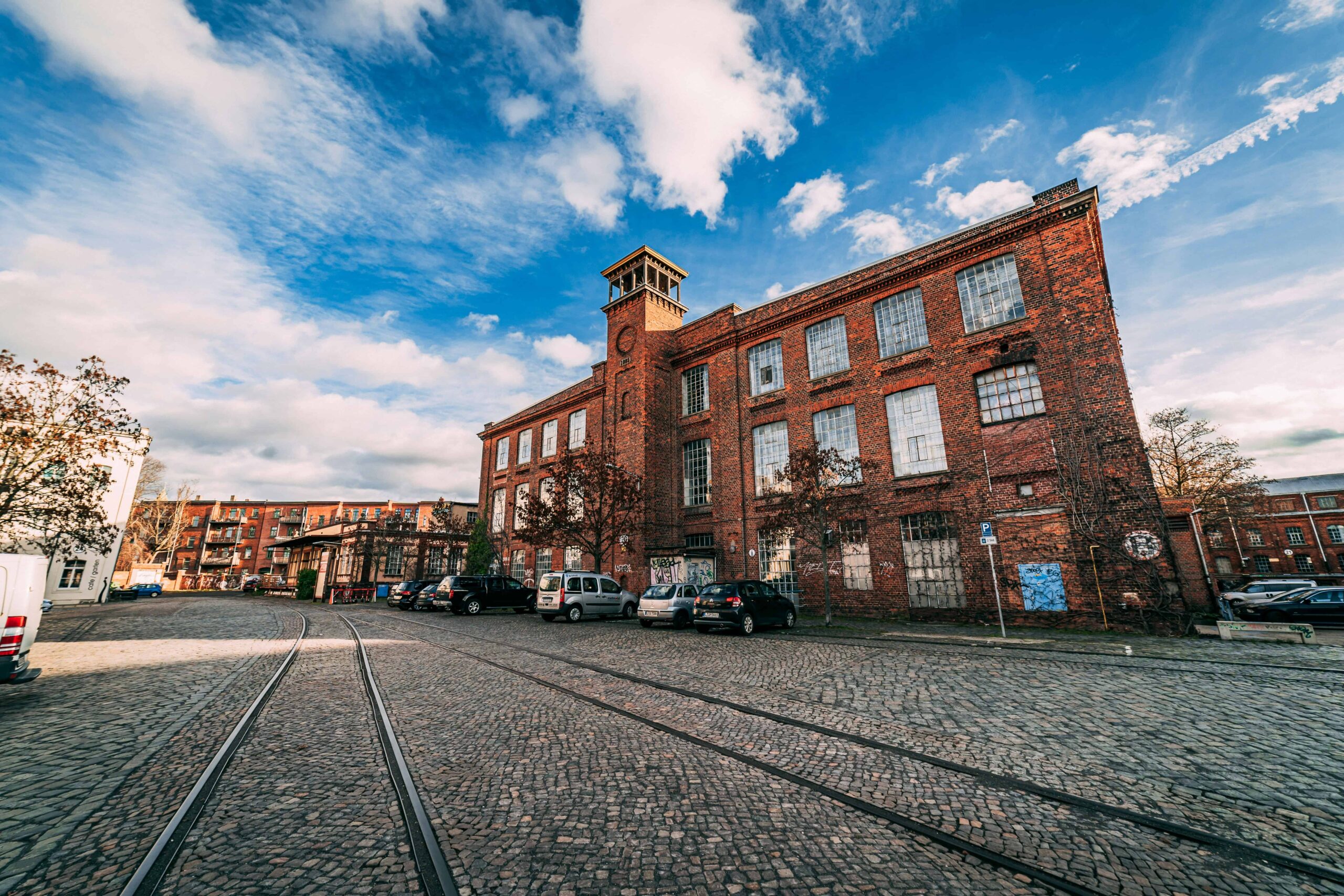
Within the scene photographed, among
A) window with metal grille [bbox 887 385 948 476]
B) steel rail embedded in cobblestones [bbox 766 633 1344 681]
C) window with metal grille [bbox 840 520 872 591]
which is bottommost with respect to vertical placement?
steel rail embedded in cobblestones [bbox 766 633 1344 681]

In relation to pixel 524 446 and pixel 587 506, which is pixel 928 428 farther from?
pixel 524 446

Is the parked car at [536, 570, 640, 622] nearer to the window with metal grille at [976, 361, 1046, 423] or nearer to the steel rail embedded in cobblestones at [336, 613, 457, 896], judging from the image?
the steel rail embedded in cobblestones at [336, 613, 457, 896]

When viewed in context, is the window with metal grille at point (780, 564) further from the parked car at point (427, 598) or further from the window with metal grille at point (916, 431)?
the parked car at point (427, 598)

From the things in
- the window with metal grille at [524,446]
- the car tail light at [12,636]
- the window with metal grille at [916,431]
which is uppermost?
the window with metal grille at [524,446]

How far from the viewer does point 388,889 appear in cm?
272

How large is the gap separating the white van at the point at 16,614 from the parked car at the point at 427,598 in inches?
708

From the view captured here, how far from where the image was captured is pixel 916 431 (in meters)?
17.9

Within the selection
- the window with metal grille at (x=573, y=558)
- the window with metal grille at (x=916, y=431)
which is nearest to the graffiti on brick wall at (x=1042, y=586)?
the window with metal grille at (x=916, y=431)

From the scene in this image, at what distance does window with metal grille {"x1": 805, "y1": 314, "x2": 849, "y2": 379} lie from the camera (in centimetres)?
2045

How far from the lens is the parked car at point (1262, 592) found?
1956 centimetres

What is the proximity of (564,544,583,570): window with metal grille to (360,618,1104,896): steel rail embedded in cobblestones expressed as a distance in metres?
22.6

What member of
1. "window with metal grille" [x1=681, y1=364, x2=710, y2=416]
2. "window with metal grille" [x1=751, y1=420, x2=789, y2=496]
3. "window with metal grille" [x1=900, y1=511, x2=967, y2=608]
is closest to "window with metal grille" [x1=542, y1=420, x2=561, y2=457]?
"window with metal grille" [x1=681, y1=364, x2=710, y2=416]

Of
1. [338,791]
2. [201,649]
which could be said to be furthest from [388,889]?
[201,649]

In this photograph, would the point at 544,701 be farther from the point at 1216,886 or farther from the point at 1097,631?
the point at 1097,631
